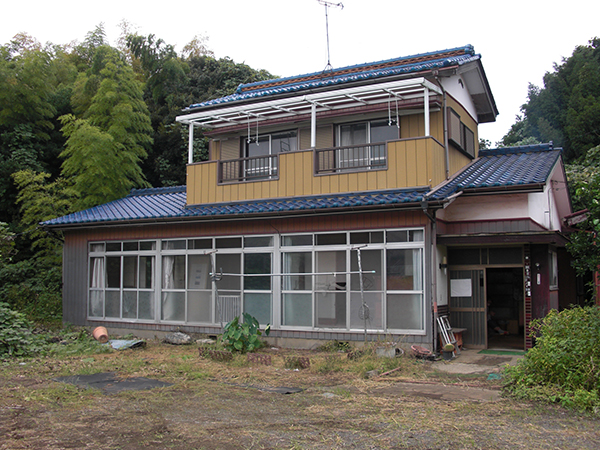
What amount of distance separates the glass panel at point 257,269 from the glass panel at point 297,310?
23.7 inches

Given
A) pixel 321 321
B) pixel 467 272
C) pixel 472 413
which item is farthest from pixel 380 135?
pixel 472 413

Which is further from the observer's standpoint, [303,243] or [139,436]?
[303,243]

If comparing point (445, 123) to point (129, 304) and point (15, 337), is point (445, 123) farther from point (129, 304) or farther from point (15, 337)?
point (15, 337)

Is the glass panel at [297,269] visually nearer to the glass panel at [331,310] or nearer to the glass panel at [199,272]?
the glass panel at [331,310]

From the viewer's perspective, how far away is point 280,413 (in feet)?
21.6

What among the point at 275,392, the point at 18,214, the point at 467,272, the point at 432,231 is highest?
the point at 18,214

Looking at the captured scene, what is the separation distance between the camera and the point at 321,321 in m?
11.5

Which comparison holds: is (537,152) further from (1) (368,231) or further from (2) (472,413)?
(2) (472,413)

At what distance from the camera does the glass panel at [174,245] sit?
1354 cm

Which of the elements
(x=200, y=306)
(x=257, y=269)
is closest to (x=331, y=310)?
(x=257, y=269)

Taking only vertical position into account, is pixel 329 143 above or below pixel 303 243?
above

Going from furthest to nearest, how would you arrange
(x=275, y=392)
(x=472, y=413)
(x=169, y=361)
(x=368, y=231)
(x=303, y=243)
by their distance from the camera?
1. (x=303, y=243)
2. (x=368, y=231)
3. (x=169, y=361)
4. (x=275, y=392)
5. (x=472, y=413)

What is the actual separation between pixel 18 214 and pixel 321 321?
15.8 meters

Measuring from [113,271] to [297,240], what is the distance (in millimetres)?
5564
